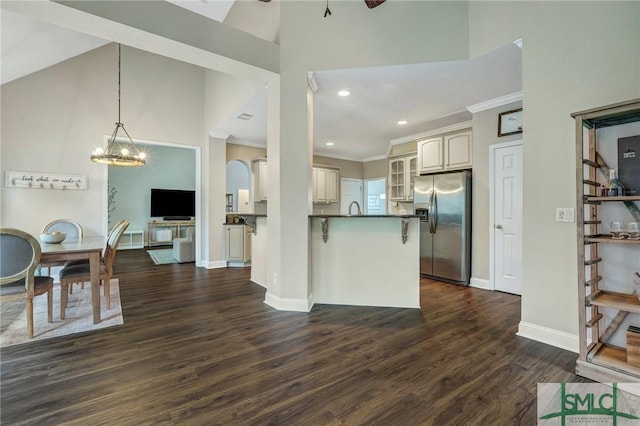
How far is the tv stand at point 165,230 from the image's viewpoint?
8.88 meters

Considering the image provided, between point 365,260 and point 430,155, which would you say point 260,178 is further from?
point 365,260

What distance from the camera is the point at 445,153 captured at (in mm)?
4762

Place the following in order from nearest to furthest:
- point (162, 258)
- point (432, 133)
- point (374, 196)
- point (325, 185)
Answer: point (432, 133) < point (162, 258) < point (325, 185) < point (374, 196)

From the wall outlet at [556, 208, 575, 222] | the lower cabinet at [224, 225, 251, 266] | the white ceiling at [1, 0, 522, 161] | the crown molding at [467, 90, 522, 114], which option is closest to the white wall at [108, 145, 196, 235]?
the lower cabinet at [224, 225, 251, 266]

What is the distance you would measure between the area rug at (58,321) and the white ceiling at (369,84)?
289cm

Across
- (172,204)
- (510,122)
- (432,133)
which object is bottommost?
(172,204)

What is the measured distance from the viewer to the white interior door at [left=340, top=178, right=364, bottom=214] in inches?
299

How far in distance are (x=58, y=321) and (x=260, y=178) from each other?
4.04m

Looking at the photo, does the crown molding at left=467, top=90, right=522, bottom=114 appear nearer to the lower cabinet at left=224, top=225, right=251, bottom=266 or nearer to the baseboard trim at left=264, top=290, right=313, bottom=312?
the baseboard trim at left=264, top=290, right=313, bottom=312

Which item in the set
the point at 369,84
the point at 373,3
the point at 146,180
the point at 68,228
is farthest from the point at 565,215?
the point at 146,180

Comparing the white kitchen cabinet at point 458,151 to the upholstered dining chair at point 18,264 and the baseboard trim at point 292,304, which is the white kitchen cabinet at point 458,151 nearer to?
the baseboard trim at point 292,304

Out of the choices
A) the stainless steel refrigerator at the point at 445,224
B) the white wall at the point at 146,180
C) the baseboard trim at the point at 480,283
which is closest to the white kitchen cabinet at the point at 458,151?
the stainless steel refrigerator at the point at 445,224

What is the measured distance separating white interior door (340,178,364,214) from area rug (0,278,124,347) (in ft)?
17.2

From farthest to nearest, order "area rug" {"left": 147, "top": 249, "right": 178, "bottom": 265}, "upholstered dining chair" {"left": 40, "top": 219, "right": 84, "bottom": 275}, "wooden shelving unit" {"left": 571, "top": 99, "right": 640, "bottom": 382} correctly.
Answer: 1. "area rug" {"left": 147, "top": 249, "right": 178, "bottom": 265}
2. "upholstered dining chair" {"left": 40, "top": 219, "right": 84, "bottom": 275}
3. "wooden shelving unit" {"left": 571, "top": 99, "right": 640, "bottom": 382}
